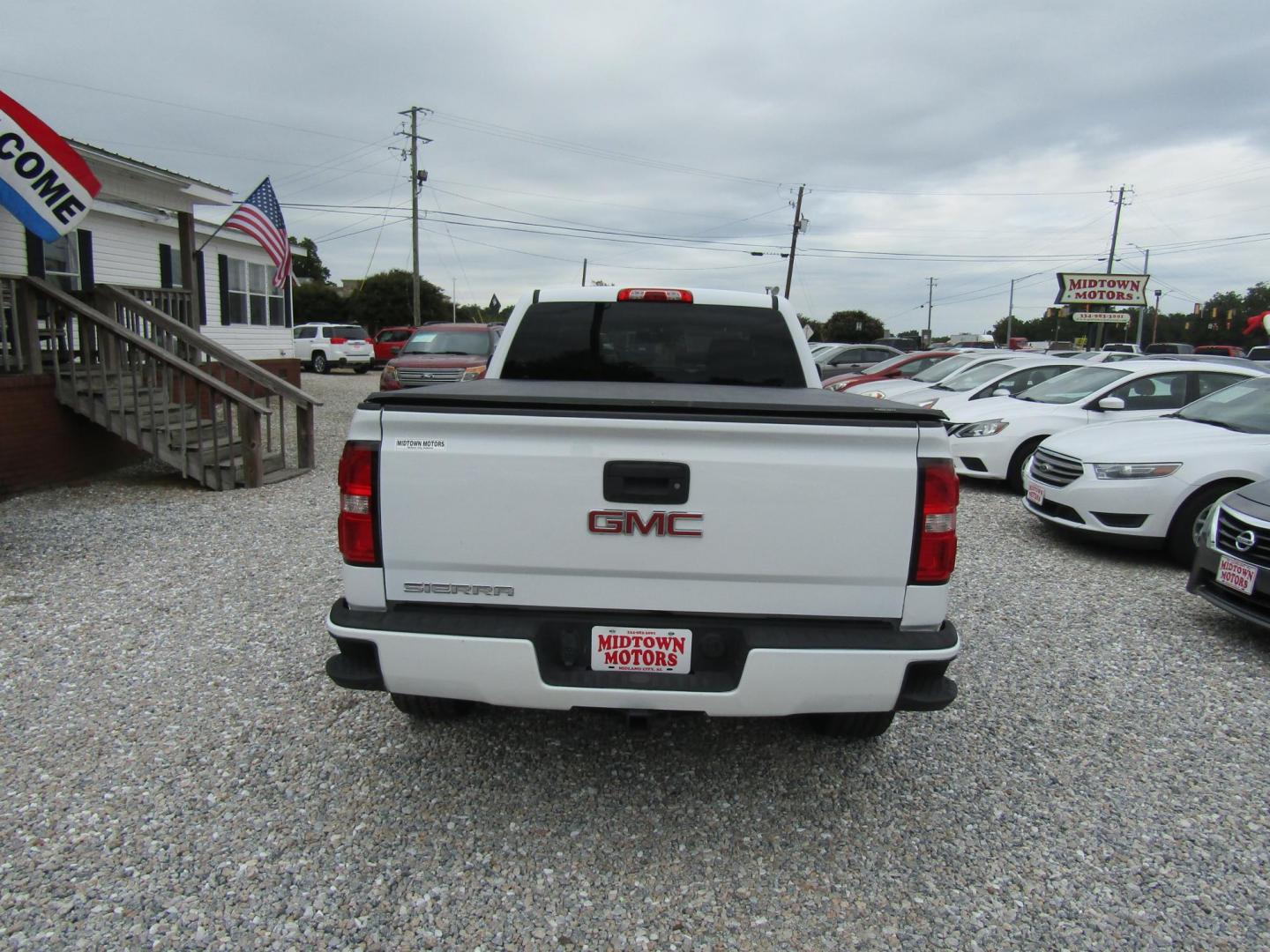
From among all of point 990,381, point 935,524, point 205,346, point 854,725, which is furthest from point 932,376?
point 935,524

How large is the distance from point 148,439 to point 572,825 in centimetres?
762

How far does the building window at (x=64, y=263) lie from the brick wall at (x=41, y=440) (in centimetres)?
362

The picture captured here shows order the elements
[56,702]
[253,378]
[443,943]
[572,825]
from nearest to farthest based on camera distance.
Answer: [443,943]
[572,825]
[56,702]
[253,378]

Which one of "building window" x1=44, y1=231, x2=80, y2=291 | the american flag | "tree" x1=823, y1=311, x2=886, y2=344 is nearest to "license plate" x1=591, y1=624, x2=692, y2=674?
the american flag

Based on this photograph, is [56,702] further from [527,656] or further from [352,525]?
[527,656]

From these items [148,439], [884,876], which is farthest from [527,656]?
[148,439]

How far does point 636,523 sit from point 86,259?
13.1 m

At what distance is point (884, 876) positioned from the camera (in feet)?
8.84

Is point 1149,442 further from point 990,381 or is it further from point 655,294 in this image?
point 990,381

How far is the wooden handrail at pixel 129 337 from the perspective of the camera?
27.8 ft

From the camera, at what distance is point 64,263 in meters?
11.8

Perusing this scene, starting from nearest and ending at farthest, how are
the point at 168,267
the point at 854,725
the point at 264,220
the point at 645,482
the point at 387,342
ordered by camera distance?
the point at 645,482 → the point at 854,725 → the point at 264,220 → the point at 168,267 → the point at 387,342

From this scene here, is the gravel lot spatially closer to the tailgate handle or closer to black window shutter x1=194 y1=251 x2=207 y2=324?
the tailgate handle

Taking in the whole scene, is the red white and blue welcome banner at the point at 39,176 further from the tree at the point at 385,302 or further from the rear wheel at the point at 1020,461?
the tree at the point at 385,302
